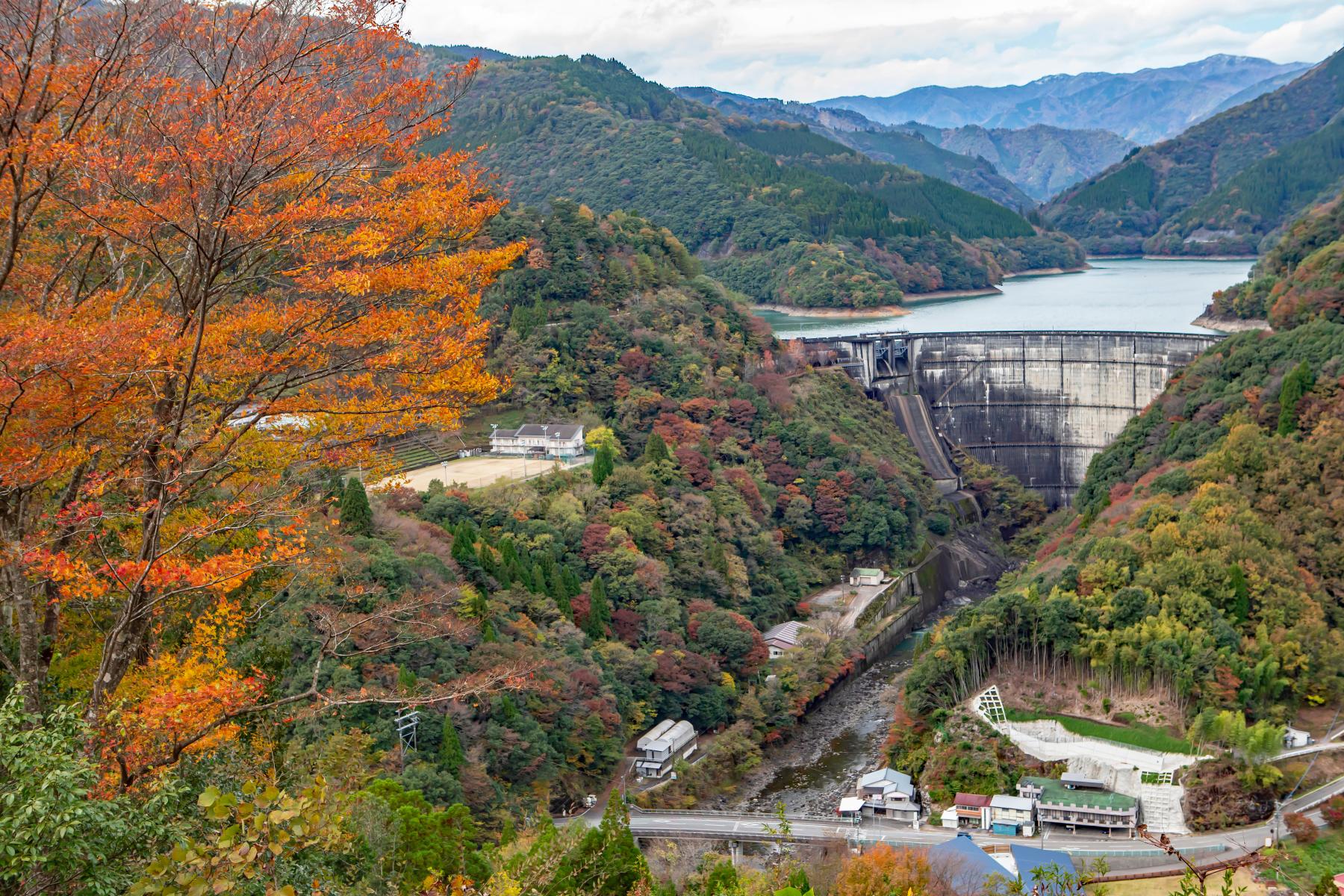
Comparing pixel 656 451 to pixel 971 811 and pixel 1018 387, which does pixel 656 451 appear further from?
pixel 1018 387

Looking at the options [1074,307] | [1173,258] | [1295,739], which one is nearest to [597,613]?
[1295,739]

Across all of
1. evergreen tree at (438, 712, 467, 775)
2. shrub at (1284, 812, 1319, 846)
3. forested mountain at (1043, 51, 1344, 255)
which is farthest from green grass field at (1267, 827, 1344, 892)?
forested mountain at (1043, 51, 1344, 255)

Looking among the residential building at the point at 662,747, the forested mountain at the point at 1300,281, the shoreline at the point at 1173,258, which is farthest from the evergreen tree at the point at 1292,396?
the shoreline at the point at 1173,258

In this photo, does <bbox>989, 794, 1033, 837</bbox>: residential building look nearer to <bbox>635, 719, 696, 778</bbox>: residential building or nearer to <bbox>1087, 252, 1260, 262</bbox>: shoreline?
<bbox>635, 719, 696, 778</bbox>: residential building

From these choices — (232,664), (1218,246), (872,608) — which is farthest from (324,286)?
(1218,246)

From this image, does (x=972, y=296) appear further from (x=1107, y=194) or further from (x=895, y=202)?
(x=1107, y=194)
